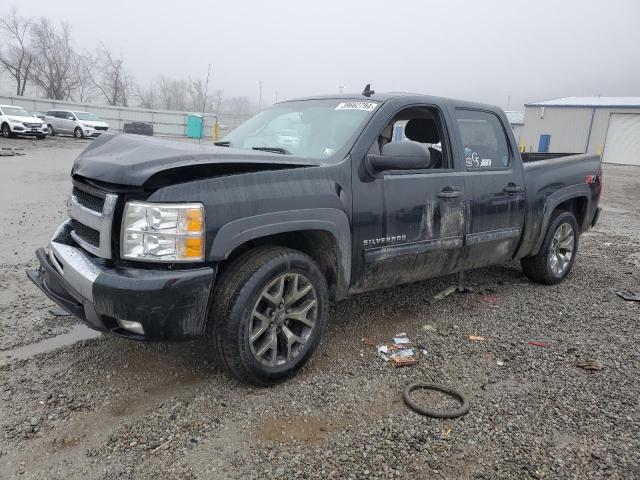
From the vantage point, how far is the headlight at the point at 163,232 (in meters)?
2.60

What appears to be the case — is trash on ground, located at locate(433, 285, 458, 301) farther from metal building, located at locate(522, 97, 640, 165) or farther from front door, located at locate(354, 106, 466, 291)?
→ metal building, located at locate(522, 97, 640, 165)

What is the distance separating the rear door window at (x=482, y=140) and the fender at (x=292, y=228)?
1558 millimetres

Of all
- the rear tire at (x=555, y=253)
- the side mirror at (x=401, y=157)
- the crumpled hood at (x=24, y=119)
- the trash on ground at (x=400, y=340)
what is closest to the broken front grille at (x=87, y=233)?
the side mirror at (x=401, y=157)

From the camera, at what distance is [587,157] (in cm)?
575

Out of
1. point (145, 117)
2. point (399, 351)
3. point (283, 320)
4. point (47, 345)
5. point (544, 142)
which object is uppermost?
point (544, 142)

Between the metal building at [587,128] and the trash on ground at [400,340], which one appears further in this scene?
the metal building at [587,128]

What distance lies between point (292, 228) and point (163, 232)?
754 millimetres

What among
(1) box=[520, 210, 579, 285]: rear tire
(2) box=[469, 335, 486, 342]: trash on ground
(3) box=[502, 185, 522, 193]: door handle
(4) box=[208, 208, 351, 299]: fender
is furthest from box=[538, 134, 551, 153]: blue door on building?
(4) box=[208, 208, 351, 299]: fender

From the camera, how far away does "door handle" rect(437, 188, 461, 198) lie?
3882 millimetres

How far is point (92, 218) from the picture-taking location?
2879mm

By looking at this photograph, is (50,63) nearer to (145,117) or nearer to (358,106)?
(145,117)

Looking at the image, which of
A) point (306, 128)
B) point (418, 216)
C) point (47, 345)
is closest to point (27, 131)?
point (47, 345)

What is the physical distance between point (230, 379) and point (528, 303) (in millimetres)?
3136

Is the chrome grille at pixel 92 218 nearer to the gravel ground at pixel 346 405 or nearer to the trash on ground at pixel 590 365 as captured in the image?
the gravel ground at pixel 346 405
